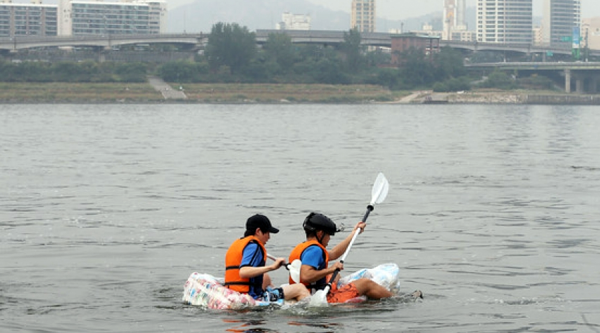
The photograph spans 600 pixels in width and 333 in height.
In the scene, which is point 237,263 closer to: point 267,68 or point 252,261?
point 252,261

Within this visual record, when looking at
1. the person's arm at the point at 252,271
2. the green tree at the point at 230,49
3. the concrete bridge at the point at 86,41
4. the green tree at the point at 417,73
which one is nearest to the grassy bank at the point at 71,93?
the green tree at the point at 230,49

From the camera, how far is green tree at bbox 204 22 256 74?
576 feet

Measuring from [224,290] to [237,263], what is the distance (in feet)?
2.20

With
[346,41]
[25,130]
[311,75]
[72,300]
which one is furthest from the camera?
[346,41]

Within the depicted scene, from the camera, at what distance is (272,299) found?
16.7 meters

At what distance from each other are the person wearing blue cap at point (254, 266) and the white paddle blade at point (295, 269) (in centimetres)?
12

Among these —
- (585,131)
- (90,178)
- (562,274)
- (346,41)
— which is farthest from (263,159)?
(346,41)

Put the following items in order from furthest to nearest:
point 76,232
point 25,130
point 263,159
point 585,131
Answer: point 585,131 → point 25,130 → point 263,159 → point 76,232

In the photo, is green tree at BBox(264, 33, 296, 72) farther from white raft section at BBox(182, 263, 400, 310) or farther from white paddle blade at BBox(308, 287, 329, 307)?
white paddle blade at BBox(308, 287, 329, 307)

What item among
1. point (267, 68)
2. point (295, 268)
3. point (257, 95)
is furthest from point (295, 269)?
point (267, 68)

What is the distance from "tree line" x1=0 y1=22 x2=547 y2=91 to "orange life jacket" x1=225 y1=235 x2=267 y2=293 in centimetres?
14458

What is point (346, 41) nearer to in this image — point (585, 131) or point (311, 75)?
point (311, 75)

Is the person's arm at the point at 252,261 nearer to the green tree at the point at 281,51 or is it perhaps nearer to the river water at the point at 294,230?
the river water at the point at 294,230

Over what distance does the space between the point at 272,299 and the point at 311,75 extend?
163822mm
